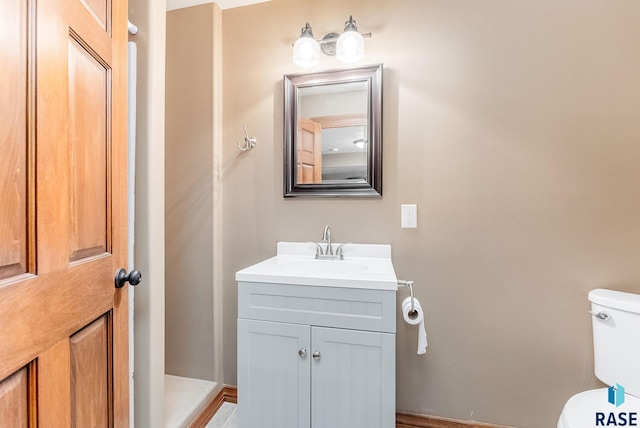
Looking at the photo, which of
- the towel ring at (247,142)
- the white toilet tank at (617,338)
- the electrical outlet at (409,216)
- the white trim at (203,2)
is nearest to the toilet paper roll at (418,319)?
the electrical outlet at (409,216)

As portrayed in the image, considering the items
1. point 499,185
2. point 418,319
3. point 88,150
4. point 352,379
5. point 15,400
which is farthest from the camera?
point 499,185

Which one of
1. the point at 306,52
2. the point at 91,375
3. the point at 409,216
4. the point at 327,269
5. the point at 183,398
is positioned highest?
the point at 306,52

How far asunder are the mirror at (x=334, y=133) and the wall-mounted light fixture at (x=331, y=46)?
78 millimetres

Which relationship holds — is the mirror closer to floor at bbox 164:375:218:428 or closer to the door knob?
the door knob

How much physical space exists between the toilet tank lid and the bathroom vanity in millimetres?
894

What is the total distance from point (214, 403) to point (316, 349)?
94 cm

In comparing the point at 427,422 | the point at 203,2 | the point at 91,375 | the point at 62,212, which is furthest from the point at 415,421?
the point at 203,2

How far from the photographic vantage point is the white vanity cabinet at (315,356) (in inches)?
43.8

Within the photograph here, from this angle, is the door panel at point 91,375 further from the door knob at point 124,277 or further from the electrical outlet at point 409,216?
the electrical outlet at point 409,216

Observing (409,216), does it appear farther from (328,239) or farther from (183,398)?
(183,398)

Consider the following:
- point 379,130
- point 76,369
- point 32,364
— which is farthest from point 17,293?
point 379,130

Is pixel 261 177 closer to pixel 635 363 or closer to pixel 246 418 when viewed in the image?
pixel 246 418

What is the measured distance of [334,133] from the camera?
1.63m

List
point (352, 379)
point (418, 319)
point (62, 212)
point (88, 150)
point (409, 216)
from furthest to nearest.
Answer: point (409, 216)
point (418, 319)
point (352, 379)
point (88, 150)
point (62, 212)
